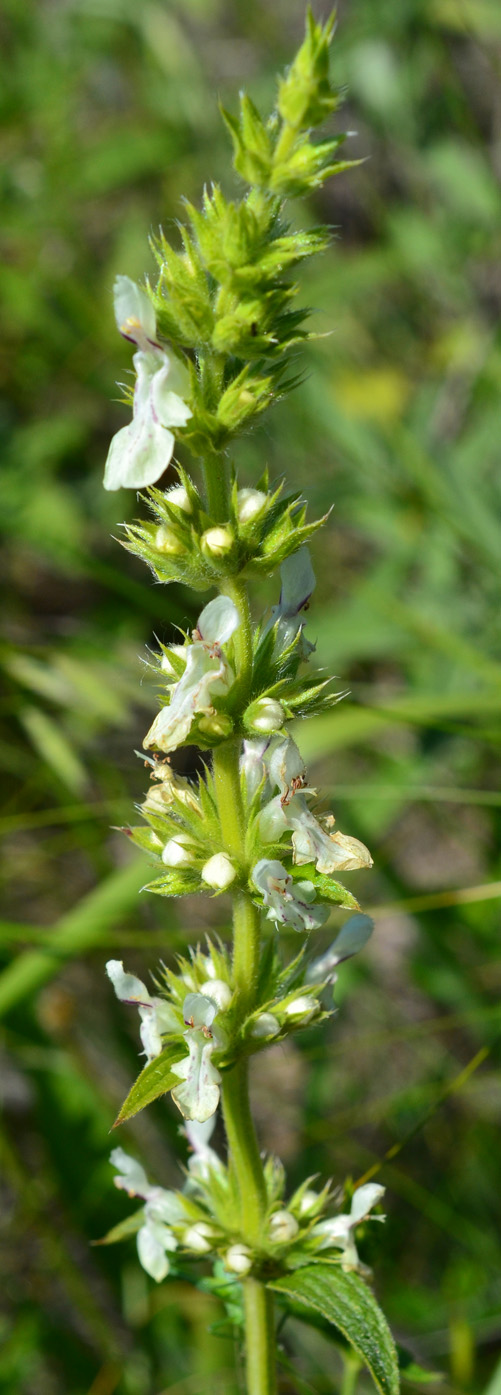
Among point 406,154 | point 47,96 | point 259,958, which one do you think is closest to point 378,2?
point 406,154

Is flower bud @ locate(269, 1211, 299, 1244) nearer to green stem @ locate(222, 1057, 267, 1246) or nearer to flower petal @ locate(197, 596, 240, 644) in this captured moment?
green stem @ locate(222, 1057, 267, 1246)

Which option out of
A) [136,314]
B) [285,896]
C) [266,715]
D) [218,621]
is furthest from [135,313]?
[285,896]

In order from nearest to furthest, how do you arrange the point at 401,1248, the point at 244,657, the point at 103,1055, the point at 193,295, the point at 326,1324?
the point at 193,295 → the point at 244,657 → the point at 326,1324 → the point at 401,1248 → the point at 103,1055

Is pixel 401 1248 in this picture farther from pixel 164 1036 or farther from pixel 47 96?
Result: pixel 47 96

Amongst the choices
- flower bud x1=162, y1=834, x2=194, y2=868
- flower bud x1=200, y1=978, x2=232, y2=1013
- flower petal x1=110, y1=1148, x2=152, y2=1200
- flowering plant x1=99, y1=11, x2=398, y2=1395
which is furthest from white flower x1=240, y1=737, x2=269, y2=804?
flower petal x1=110, y1=1148, x2=152, y2=1200

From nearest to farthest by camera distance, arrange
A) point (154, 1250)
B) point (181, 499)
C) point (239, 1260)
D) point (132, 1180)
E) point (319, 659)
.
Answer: point (181, 499) → point (239, 1260) → point (154, 1250) → point (132, 1180) → point (319, 659)

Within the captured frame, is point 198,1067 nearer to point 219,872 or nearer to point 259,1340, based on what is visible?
point 219,872

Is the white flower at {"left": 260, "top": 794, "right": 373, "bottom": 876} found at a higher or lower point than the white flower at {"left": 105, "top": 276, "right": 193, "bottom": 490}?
lower
